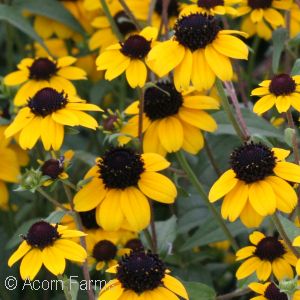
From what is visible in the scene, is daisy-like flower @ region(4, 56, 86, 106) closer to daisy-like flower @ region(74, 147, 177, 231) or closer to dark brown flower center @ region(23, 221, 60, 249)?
daisy-like flower @ region(74, 147, 177, 231)

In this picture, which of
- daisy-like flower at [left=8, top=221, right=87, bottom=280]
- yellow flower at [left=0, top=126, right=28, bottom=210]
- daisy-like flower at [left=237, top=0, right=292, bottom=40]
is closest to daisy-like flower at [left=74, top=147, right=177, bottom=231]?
daisy-like flower at [left=8, top=221, right=87, bottom=280]

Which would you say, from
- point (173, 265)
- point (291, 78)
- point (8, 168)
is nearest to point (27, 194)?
point (8, 168)

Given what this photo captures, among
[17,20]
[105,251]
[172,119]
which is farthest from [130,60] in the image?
[17,20]

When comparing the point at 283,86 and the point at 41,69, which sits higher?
the point at 283,86

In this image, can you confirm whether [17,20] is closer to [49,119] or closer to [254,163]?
[49,119]

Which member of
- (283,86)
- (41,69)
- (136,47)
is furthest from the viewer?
(41,69)

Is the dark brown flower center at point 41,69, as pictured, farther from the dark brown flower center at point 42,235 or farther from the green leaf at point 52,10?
the dark brown flower center at point 42,235

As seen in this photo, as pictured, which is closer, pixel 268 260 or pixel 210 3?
pixel 268 260
